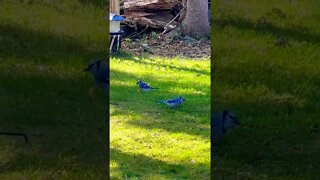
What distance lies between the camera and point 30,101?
10.7 feet

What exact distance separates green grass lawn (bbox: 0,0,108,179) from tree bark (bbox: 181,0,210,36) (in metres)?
8.11

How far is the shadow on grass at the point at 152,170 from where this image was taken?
4.49 metres

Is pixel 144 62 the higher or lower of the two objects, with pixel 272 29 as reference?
lower

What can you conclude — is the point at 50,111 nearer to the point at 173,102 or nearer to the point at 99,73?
the point at 99,73

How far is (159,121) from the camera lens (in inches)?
255

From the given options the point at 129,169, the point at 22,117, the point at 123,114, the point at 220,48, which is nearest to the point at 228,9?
the point at 220,48

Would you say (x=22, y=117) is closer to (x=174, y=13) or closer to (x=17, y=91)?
(x=17, y=91)

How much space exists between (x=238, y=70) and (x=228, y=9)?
33 cm

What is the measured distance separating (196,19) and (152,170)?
7016 mm

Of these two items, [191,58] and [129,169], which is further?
[191,58]

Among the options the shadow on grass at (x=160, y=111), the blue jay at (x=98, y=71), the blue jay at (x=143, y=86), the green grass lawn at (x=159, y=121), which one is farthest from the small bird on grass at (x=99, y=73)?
the blue jay at (x=143, y=86)

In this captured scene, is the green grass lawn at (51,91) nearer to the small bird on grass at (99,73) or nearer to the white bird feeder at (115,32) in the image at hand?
the small bird on grass at (99,73)

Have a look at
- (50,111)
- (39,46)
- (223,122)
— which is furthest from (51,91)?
(223,122)

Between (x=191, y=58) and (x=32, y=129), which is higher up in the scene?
(x=32, y=129)
